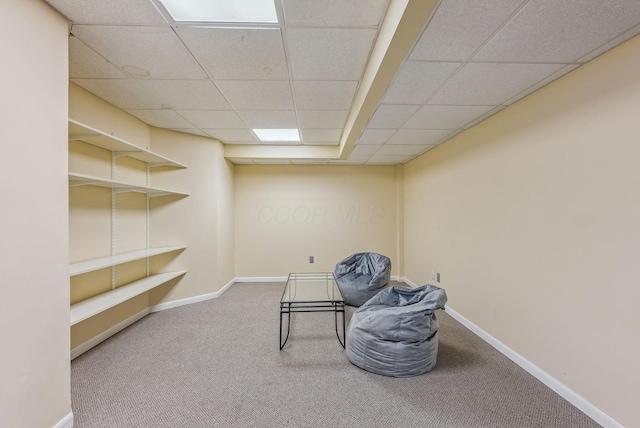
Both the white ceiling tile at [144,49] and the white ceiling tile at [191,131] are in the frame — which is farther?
the white ceiling tile at [191,131]

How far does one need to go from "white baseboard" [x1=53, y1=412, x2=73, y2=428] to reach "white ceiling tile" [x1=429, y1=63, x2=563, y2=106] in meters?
3.26

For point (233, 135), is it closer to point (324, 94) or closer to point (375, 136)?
point (324, 94)

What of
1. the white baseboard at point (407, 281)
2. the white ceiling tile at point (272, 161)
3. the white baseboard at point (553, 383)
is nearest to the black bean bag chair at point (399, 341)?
the white baseboard at point (553, 383)

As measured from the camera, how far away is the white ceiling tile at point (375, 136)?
9.20 ft

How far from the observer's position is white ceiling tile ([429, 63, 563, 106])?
160 cm

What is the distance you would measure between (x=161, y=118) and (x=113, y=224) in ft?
4.21

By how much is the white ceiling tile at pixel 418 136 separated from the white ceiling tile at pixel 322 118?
711 millimetres

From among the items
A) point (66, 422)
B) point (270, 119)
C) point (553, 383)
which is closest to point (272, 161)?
point (270, 119)

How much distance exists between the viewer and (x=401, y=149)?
11.8 ft

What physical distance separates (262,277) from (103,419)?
120 inches

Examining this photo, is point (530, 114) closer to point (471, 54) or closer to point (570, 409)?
point (471, 54)

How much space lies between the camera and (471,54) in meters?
1.48

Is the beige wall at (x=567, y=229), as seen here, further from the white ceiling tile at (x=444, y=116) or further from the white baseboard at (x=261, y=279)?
the white baseboard at (x=261, y=279)

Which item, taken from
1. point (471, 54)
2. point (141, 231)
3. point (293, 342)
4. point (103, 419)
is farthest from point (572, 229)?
point (141, 231)
